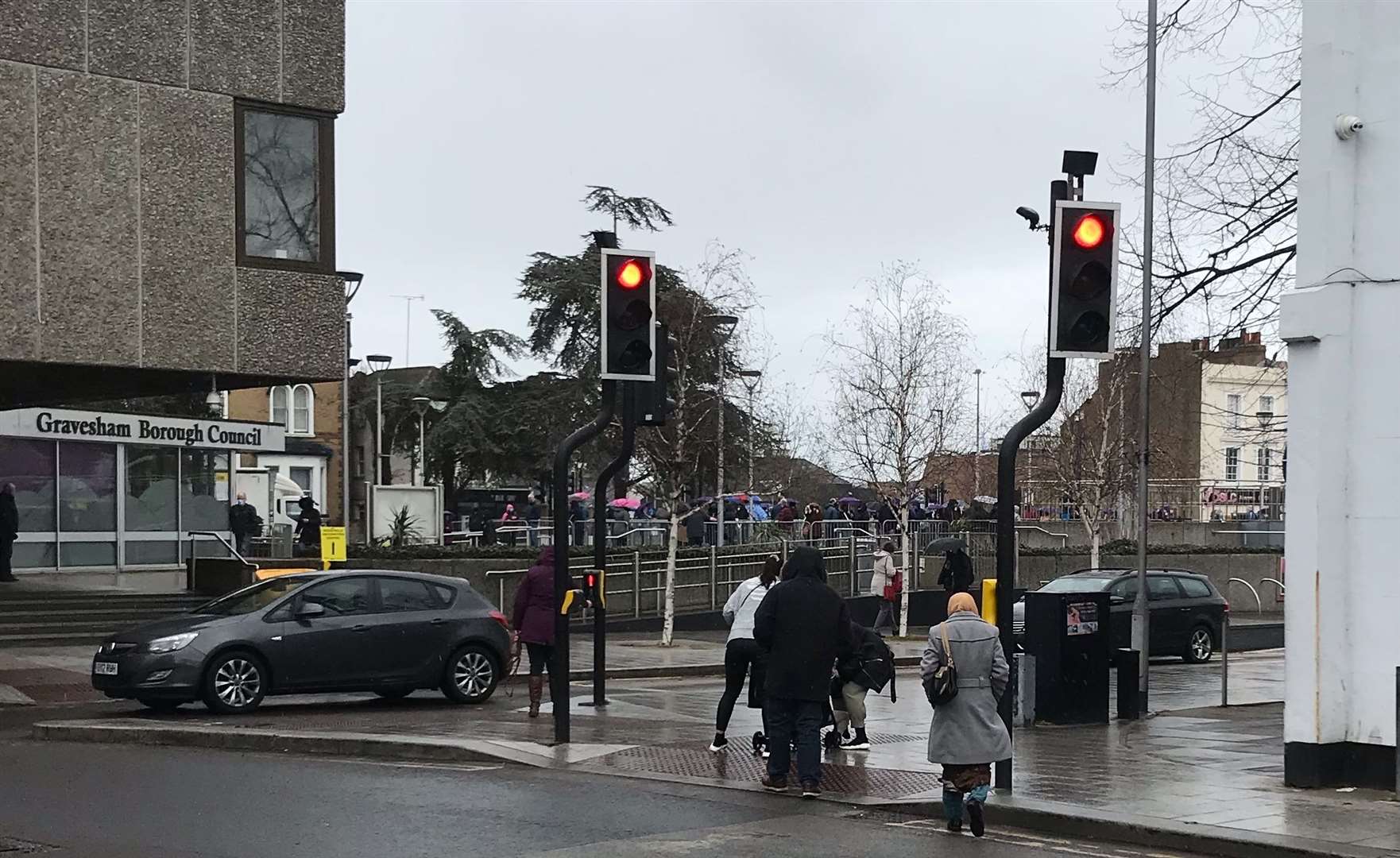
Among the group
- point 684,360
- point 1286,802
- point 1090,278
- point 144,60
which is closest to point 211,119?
point 144,60

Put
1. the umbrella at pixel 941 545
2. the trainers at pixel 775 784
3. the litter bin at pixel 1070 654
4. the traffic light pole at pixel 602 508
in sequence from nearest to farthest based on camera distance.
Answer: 1. the trainers at pixel 775 784
2. the traffic light pole at pixel 602 508
3. the litter bin at pixel 1070 654
4. the umbrella at pixel 941 545

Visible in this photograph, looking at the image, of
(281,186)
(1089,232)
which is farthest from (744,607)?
(281,186)

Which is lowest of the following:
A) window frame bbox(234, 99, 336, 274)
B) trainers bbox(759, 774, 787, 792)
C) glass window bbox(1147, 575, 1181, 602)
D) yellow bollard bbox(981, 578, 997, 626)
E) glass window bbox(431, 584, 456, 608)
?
glass window bbox(1147, 575, 1181, 602)

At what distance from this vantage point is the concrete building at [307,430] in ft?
218

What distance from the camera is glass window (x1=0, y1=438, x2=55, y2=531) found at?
3167 centimetres

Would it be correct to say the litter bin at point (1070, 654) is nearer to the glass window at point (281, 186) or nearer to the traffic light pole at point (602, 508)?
the traffic light pole at point (602, 508)

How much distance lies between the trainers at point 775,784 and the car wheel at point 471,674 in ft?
24.8

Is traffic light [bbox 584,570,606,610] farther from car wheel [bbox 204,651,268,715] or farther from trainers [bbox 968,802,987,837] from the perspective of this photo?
trainers [bbox 968,802,987,837]

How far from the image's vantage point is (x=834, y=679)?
14.1 m

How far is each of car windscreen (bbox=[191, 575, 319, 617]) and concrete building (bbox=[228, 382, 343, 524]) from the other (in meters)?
47.5

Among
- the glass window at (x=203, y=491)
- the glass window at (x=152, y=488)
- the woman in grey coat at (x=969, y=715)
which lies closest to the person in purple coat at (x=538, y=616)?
the woman in grey coat at (x=969, y=715)

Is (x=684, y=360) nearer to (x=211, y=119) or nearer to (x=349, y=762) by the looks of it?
(x=211, y=119)

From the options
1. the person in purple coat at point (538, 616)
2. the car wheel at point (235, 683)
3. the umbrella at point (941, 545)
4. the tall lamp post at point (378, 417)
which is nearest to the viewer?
the person in purple coat at point (538, 616)

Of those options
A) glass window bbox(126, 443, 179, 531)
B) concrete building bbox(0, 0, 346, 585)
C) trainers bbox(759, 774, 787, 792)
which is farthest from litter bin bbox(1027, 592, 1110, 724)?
glass window bbox(126, 443, 179, 531)
